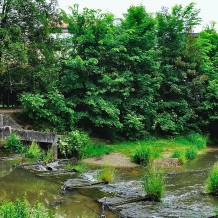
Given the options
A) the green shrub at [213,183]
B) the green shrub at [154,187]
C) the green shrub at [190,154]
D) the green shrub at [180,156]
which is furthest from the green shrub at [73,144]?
the green shrub at [213,183]

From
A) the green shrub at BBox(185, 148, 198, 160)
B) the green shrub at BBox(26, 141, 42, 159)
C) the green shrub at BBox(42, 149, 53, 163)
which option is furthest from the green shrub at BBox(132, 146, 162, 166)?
the green shrub at BBox(26, 141, 42, 159)

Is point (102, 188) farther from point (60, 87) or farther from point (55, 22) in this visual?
point (55, 22)

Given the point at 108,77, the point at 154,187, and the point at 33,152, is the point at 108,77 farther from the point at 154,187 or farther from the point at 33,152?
the point at 154,187

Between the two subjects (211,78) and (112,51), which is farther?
(211,78)

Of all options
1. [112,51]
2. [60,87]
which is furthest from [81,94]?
[112,51]

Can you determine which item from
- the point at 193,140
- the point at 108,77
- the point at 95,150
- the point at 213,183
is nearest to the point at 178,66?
the point at 193,140

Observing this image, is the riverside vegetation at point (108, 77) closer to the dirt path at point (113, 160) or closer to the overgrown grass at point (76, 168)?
the dirt path at point (113, 160)

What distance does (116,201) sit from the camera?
514 inches

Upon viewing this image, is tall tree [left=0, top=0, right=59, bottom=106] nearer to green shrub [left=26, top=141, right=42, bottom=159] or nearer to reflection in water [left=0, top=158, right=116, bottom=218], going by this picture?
green shrub [left=26, top=141, right=42, bottom=159]

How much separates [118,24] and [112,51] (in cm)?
343

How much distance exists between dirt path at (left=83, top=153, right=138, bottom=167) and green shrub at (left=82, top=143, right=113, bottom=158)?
0.42 metres

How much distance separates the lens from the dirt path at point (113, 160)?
20625mm

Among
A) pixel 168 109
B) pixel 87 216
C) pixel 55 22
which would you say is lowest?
pixel 87 216

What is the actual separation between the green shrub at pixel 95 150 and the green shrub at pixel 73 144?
0.42 meters
